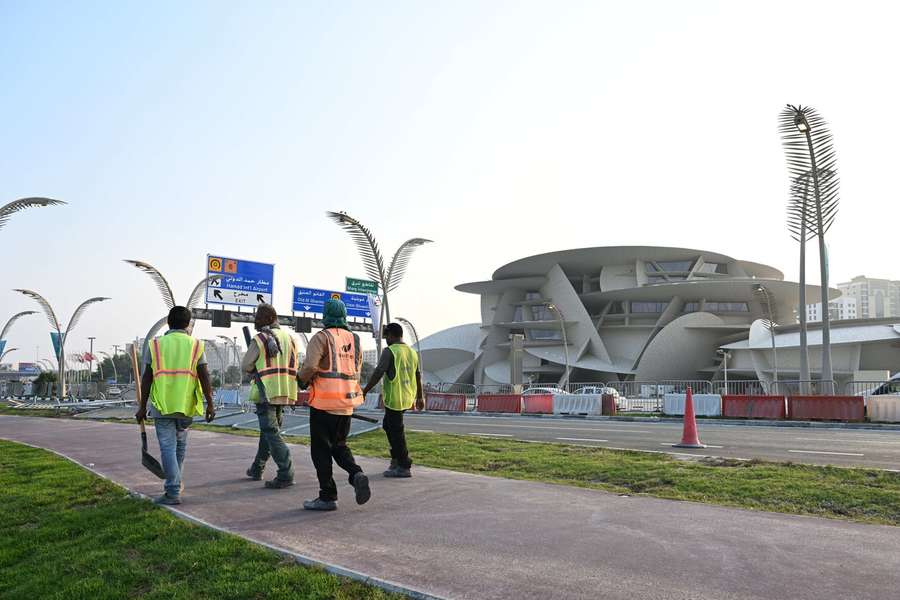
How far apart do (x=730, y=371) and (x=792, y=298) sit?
504 inches

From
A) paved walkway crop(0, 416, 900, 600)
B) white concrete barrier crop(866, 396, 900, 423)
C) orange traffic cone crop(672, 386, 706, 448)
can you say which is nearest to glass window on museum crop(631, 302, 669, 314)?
white concrete barrier crop(866, 396, 900, 423)

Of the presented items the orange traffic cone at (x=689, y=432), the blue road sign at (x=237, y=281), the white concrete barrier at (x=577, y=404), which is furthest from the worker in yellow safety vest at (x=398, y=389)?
the blue road sign at (x=237, y=281)

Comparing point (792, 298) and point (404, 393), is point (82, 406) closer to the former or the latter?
point (404, 393)

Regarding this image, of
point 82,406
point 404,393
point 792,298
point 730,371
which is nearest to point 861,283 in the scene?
point 792,298

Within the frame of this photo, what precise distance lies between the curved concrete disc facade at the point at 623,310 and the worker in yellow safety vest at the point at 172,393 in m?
55.7

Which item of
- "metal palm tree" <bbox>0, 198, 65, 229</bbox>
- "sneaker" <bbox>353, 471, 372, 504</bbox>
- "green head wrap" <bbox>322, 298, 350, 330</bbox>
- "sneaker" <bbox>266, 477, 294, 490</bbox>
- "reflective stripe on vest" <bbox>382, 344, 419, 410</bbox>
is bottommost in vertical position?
"sneaker" <bbox>266, 477, 294, 490</bbox>

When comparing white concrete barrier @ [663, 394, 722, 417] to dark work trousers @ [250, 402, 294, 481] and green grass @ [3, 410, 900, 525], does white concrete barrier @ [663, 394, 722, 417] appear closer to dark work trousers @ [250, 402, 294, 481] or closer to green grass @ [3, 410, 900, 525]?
green grass @ [3, 410, 900, 525]

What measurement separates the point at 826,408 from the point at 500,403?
1324 centimetres

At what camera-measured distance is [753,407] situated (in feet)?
71.5

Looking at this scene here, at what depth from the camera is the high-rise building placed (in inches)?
5935

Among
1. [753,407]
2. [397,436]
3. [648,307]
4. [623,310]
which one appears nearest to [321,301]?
[753,407]

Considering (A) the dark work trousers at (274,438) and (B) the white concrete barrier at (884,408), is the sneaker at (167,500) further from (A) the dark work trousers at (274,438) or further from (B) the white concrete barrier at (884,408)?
(B) the white concrete barrier at (884,408)

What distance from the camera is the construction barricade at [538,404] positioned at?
93.1ft

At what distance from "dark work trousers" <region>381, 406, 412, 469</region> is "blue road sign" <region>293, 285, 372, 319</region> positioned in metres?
31.1
